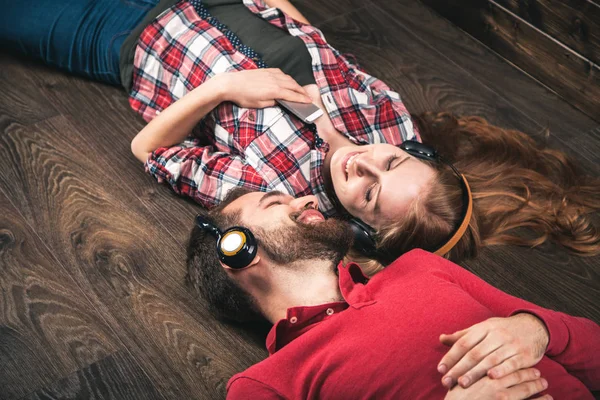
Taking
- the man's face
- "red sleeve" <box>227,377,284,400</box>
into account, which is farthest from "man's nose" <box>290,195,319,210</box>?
"red sleeve" <box>227,377,284,400</box>

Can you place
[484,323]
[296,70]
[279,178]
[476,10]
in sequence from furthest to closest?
[476,10] → [296,70] → [279,178] → [484,323]

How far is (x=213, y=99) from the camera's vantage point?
1836 mm

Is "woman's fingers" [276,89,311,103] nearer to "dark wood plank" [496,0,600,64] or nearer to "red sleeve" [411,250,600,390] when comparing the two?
"red sleeve" [411,250,600,390]

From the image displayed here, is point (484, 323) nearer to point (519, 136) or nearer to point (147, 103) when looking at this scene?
point (519, 136)

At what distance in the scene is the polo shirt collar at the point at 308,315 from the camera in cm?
135

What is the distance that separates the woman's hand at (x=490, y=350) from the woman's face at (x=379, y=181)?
0.48 m

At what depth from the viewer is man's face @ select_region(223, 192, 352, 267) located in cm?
143

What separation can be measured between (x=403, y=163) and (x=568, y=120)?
87cm

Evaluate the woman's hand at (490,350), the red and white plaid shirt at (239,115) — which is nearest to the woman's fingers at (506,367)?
the woman's hand at (490,350)

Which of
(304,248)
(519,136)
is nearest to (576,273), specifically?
(519,136)

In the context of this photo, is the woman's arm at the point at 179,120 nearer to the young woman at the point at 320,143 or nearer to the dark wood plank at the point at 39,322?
the young woman at the point at 320,143

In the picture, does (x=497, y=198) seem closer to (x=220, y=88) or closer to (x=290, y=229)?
A: (x=290, y=229)

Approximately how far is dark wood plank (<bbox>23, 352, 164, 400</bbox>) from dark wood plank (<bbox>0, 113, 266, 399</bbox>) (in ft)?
0.09

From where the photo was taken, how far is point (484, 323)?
1.18m
